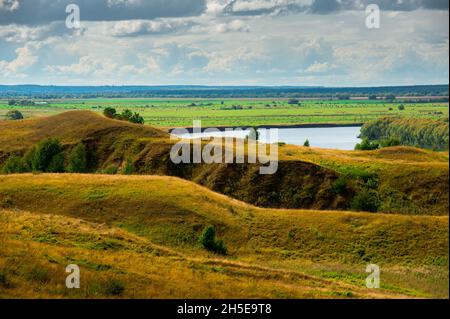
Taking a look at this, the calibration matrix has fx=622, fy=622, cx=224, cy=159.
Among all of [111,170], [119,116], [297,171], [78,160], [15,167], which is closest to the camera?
[297,171]

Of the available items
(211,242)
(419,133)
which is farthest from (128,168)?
(419,133)

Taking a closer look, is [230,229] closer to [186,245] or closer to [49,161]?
[186,245]

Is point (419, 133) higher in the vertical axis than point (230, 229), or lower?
lower

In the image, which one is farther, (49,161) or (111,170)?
(49,161)

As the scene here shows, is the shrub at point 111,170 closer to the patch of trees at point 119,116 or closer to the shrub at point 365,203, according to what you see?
the patch of trees at point 119,116

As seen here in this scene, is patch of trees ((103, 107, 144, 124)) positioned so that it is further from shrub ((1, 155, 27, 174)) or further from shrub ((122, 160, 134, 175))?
shrub ((1, 155, 27, 174))

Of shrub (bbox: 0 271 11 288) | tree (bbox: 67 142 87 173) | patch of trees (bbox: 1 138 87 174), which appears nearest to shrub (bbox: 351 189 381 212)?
tree (bbox: 67 142 87 173)
